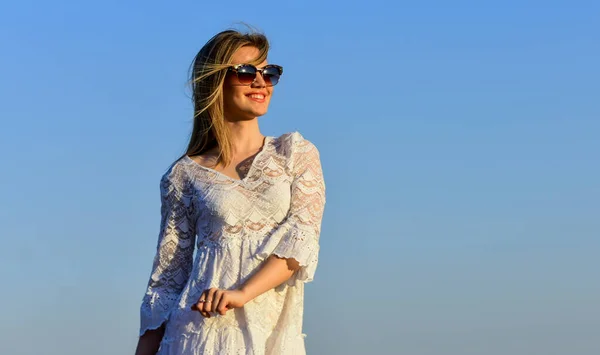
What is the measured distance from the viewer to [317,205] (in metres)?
9.12

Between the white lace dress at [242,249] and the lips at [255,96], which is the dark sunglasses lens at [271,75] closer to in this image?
the lips at [255,96]

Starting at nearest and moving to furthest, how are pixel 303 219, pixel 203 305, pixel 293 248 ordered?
1. pixel 203 305
2. pixel 293 248
3. pixel 303 219

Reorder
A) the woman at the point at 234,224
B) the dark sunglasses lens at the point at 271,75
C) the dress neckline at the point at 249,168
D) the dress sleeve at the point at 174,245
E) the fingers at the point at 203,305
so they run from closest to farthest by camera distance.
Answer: the fingers at the point at 203,305, the woman at the point at 234,224, the dress neckline at the point at 249,168, the dark sunglasses lens at the point at 271,75, the dress sleeve at the point at 174,245

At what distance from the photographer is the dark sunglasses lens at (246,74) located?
9297mm

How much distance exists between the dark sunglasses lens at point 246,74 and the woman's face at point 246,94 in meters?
0.02

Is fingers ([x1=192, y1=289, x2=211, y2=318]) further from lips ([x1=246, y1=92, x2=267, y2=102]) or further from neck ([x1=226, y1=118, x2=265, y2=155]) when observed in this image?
lips ([x1=246, y1=92, x2=267, y2=102])

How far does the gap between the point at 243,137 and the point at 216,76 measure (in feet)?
1.41

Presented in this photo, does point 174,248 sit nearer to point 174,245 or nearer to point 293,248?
point 174,245

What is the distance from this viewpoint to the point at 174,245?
949 centimetres

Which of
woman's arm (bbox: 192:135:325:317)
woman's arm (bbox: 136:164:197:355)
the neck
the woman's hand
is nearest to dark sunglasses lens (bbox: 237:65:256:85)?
the neck

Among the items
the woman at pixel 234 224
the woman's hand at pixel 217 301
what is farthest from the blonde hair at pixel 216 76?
the woman's hand at pixel 217 301

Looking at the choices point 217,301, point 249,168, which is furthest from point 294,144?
point 217,301

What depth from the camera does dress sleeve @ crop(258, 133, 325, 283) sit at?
891 cm

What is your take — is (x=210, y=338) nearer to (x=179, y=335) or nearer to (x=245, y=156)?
(x=179, y=335)
